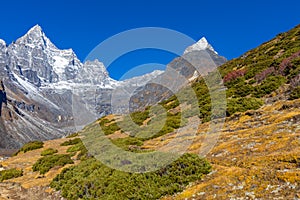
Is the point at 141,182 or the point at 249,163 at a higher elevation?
the point at 141,182

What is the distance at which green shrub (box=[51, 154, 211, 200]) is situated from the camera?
1121 centimetres

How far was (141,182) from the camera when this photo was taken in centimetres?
1173

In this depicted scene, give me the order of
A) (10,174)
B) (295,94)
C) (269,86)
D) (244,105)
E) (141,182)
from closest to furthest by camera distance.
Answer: (141,182) < (295,94) < (244,105) < (10,174) < (269,86)

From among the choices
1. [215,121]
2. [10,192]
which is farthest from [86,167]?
[215,121]

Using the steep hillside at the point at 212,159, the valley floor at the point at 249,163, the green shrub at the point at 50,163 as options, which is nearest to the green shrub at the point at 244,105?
the steep hillside at the point at 212,159

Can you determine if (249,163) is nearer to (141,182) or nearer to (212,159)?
(212,159)

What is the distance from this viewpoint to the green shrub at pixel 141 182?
1121 centimetres

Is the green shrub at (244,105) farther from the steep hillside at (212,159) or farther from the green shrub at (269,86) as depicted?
the green shrub at (269,86)

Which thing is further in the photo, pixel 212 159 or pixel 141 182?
pixel 212 159

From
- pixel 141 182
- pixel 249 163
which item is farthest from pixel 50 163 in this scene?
pixel 249 163

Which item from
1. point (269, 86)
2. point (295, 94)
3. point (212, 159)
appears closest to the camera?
point (212, 159)

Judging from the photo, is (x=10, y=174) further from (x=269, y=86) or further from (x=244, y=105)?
(x=269, y=86)

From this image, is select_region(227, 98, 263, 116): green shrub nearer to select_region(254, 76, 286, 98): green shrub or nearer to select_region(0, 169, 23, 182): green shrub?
select_region(254, 76, 286, 98): green shrub

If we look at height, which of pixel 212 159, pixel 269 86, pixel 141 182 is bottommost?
A: pixel 141 182
